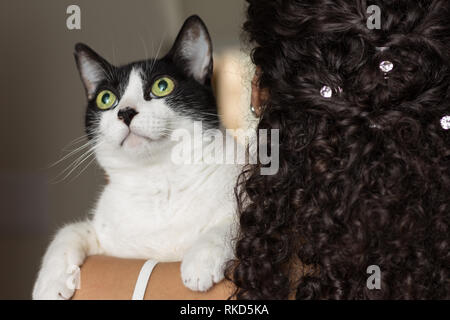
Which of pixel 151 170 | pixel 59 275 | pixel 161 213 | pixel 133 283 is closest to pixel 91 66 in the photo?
pixel 151 170

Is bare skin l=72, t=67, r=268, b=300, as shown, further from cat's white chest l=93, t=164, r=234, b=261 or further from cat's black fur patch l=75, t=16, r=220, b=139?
cat's black fur patch l=75, t=16, r=220, b=139

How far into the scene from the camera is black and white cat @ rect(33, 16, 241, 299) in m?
1.09

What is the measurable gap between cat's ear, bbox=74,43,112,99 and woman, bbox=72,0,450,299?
64 cm

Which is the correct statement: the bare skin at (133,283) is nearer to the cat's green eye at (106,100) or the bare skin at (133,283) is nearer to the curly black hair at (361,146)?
the curly black hair at (361,146)

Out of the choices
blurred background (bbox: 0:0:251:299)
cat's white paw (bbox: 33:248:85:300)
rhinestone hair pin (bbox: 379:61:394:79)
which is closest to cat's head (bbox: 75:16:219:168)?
blurred background (bbox: 0:0:251:299)

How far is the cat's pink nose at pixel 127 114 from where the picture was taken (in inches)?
44.6

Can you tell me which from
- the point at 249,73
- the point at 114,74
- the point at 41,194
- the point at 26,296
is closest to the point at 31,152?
the point at 41,194

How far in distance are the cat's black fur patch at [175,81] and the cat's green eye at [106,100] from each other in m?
0.01

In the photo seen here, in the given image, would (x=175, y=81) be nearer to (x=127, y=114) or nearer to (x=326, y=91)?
(x=127, y=114)

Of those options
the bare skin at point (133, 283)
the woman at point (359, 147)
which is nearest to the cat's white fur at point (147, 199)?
the bare skin at point (133, 283)

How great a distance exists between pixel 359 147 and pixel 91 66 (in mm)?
860

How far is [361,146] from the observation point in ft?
2.52

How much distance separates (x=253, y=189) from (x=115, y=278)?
29 cm

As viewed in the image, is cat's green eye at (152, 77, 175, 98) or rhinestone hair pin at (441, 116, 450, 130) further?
cat's green eye at (152, 77, 175, 98)
